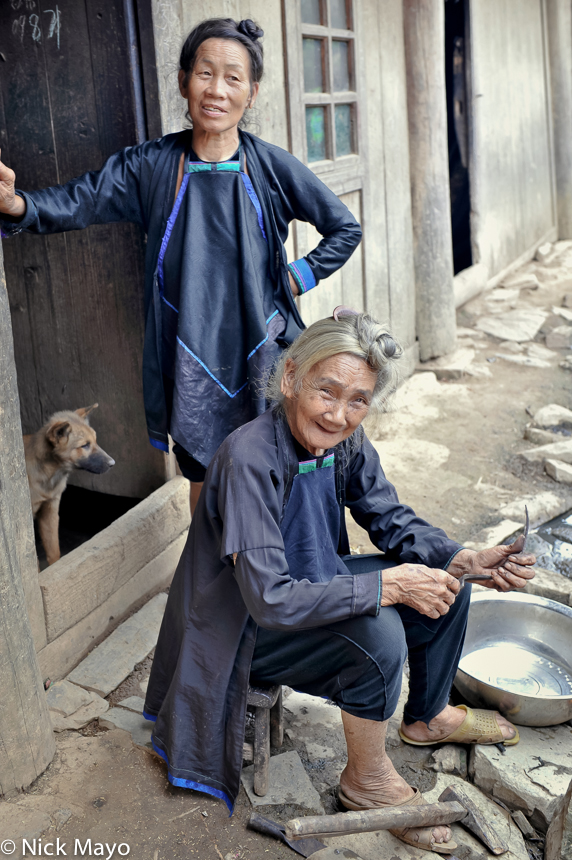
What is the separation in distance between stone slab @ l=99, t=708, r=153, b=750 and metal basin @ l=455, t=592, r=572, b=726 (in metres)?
1.14

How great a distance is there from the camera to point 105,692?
2.92 metres

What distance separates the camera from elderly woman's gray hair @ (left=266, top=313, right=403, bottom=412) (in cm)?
221

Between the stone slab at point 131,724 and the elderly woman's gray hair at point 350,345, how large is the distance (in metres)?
1.31

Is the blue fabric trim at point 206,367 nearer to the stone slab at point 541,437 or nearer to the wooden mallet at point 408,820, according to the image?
the wooden mallet at point 408,820

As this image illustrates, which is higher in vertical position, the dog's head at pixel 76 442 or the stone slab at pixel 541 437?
the dog's head at pixel 76 442

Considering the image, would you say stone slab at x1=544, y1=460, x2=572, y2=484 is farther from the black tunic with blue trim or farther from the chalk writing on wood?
the chalk writing on wood

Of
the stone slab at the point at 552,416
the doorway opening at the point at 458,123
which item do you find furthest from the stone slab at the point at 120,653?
the doorway opening at the point at 458,123

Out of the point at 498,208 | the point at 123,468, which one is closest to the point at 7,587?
the point at 123,468

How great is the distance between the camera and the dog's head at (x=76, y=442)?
3604mm

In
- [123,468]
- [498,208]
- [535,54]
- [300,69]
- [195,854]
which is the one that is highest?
[535,54]

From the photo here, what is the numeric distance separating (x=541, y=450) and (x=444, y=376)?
1.46 metres

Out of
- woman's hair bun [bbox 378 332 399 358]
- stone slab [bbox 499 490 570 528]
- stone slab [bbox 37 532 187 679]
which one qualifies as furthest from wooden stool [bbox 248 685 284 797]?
stone slab [bbox 499 490 570 528]

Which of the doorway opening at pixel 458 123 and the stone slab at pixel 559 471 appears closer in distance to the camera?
the stone slab at pixel 559 471

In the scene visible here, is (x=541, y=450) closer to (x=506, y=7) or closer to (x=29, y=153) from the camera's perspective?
(x=29, y=153)
